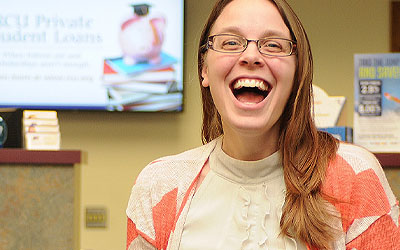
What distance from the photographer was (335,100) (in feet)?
6.91

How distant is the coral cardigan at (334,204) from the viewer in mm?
1184

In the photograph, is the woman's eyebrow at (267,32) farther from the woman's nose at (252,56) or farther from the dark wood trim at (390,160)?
the dark wood trim at (390,160)

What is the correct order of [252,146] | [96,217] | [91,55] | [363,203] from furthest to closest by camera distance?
[96,217] < [91,55] < [252,146] < [363,203]

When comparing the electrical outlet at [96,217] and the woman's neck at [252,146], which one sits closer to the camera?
the woman's neck at [252,146]

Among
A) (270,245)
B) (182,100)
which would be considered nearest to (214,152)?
(270,245)

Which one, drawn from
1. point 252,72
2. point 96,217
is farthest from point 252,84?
point 96,217

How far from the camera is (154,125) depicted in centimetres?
383

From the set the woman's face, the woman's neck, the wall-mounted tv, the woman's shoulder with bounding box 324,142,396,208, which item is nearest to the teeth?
the woman's face

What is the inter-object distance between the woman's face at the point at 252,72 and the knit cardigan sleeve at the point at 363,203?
18 cm

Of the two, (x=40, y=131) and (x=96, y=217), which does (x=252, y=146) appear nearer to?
(x=40, y=131)

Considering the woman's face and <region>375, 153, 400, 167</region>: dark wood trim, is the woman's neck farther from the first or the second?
<region>375, 153, 400, 167</region>: dark wood trim

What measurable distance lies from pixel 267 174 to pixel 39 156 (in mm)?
905

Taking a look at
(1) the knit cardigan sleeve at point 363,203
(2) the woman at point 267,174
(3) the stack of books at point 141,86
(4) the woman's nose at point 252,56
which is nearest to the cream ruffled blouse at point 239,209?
(2) the woman at point 267,174

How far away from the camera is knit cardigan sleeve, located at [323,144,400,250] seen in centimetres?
118
